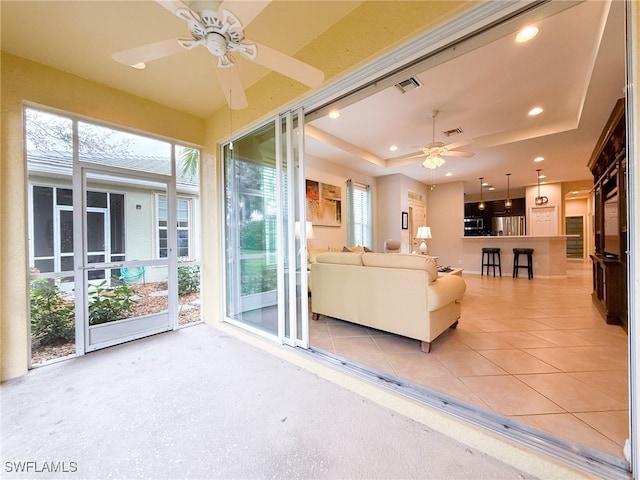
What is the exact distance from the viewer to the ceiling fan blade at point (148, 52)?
1460mm

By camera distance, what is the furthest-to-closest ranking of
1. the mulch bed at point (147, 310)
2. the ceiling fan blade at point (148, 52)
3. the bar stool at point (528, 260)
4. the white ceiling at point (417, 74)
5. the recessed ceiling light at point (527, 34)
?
the bar stool at point (528, 260) → the mulch bed at point (147, 310) → the recessed ceiling light at point (527, 34) → the white ceiling at point (417, 74) → the ceiling fan blade at point (148, 52)

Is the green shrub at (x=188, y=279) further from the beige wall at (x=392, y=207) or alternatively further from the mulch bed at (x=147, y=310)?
the beige wall at (x=392, y=207)

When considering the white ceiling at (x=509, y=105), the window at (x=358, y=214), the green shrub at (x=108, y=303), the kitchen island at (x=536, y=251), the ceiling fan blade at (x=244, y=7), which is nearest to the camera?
the ceiling fan blade at (x=244, y=7)

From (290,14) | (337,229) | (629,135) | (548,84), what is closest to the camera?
(629,135)

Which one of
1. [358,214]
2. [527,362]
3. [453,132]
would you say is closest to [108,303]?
[527,362]

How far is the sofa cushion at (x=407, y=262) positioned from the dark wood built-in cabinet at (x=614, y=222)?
7.38 ft

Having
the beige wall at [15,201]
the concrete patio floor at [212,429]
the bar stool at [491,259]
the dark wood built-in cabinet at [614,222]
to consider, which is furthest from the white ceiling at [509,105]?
the beige wall at [15,201]

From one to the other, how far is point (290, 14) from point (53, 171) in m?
2.72

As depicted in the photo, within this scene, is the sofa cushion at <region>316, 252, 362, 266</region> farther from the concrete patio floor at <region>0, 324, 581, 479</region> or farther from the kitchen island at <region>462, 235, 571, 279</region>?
the kitchen island at <region>462, 235, 571, 279</region>

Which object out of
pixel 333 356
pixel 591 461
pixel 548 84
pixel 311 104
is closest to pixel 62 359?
pixel 333 356

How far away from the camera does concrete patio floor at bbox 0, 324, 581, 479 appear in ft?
4.20

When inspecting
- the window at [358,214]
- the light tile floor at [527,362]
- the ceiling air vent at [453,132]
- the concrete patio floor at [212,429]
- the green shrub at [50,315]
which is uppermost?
the ceiling air vent at [453,132]

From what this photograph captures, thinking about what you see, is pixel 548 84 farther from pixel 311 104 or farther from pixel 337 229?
pixel 337 229

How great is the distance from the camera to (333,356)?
226 centimetres
